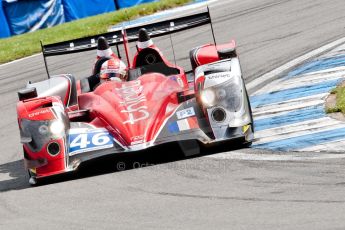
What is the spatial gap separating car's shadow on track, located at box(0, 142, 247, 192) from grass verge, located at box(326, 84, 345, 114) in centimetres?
153

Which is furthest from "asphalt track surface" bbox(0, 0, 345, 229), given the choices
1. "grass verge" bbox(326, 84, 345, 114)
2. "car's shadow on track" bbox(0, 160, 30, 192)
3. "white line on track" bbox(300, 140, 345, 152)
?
"grass verge" bbox(326, 84, 345, 114)

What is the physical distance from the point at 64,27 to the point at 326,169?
1884cm

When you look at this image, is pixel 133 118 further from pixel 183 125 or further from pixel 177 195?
pixel 177 195

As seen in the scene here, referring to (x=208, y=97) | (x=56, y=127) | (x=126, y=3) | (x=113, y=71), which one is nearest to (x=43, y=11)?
(x=126, y=3)

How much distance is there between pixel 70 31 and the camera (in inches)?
980

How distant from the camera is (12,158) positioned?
37.9ft

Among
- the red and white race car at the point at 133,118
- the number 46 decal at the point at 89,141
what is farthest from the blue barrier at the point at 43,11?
the number 46 decal at the point at 89,141

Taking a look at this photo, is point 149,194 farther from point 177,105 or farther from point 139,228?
point 177,105

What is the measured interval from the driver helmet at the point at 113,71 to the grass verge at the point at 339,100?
2522 millimetres

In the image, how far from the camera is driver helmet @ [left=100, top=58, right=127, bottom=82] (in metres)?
11.2

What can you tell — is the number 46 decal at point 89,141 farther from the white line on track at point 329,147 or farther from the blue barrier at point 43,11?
the blue barrier at point 43,11

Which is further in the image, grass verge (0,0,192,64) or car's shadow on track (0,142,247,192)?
grass verge (0,0,192,64)

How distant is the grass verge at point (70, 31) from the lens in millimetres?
23031

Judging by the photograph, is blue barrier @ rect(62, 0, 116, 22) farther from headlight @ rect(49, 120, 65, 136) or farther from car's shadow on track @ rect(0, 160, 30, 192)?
headlight @ rect(49, 120, 65, 136)
